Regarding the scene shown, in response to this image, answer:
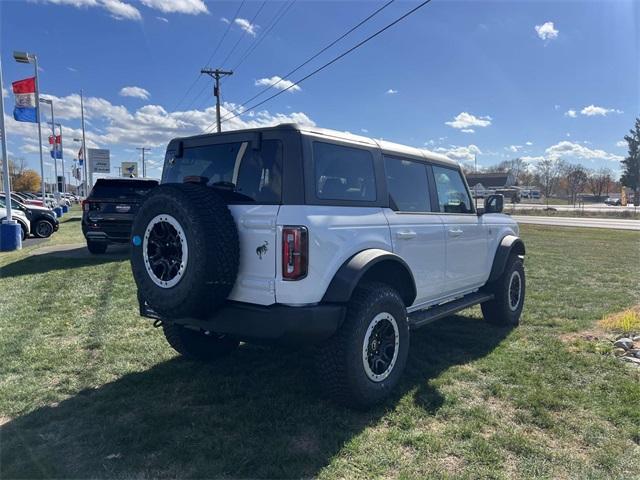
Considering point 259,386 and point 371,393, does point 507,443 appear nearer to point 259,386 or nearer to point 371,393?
point 371,393

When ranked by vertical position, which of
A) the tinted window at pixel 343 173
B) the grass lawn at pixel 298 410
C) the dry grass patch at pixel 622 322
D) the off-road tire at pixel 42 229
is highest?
the tinted window at pixel 343 173

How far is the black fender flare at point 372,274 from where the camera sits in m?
3.20

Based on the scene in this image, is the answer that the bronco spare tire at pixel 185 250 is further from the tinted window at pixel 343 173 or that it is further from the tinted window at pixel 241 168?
the tinted window at pixel 343 173

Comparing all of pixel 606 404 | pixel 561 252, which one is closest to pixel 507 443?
pixel 606 404

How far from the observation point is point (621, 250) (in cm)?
1454

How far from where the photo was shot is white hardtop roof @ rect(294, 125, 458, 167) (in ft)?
11.3

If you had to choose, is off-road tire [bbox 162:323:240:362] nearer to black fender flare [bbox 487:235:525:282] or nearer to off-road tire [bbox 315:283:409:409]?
off-road tire [bbox 315:283:409:409]

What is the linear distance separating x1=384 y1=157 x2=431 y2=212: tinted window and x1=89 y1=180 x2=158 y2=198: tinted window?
7716 mm

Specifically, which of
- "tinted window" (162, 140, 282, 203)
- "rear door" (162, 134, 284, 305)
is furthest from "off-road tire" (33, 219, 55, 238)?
"rear door" (162, 134, 284, 305)

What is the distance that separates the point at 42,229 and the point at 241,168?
52.3ft

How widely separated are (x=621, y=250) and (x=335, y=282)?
14.6m

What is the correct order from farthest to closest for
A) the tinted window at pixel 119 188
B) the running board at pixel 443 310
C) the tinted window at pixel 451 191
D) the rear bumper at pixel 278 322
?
the tinted window at pixel 119 188
the tinted window at pixel 451 191
the running board at pixel 443 310
the rear bumper at pixel 278 322

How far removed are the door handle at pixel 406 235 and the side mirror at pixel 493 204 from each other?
6.21ft

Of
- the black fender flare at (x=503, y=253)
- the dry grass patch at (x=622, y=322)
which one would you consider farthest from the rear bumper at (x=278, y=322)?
the dry grass patch at (x=622, y=322)
